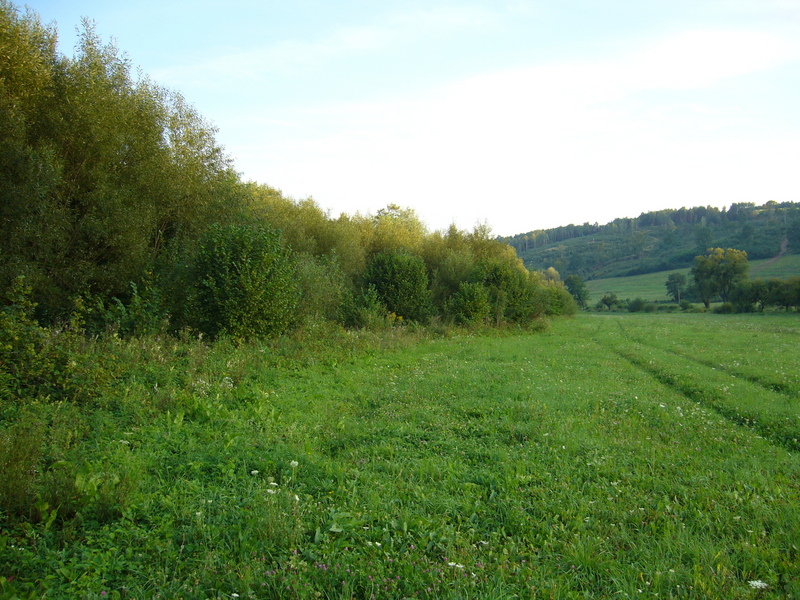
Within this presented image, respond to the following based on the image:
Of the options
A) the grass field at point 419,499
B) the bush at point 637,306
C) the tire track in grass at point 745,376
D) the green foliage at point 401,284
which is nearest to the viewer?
the grass field at point 419,499

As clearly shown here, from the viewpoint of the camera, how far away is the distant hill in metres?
112

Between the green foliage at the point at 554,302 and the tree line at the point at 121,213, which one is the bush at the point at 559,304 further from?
the tree line at the point at 121,213

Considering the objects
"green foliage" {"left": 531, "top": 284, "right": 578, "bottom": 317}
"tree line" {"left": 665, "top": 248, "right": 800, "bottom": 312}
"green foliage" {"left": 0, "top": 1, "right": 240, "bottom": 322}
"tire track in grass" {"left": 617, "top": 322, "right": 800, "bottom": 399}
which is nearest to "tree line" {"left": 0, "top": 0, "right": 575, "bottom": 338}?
"green foliage" {"left": 0, "top": 1, "right": 240, "bottom": 322}

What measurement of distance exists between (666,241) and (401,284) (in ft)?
472

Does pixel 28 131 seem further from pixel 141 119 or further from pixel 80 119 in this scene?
pixel 141 119

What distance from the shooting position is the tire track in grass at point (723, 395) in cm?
859

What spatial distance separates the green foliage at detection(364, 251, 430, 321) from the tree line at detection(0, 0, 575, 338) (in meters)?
7.92

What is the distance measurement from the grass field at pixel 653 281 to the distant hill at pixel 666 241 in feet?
21.7

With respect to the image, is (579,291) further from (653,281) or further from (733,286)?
(653,281)

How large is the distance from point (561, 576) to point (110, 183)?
1712 centimetres

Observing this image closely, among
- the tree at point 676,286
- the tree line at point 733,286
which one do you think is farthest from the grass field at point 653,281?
the tree line at point 733,286

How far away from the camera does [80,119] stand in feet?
48.3

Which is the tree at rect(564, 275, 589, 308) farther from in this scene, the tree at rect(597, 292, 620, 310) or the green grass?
the tree at rect(597, 292, 620, 310)

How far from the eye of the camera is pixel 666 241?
479ft
